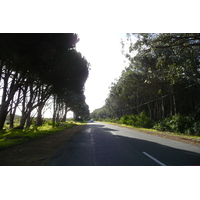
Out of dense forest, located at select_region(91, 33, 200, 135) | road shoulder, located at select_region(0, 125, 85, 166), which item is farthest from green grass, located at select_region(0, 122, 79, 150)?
dense forest, located at select_region(91, 33, 200, 135)

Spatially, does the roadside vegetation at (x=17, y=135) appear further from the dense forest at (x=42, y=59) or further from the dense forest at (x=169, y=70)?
the dense forest at (x=169, y=70)

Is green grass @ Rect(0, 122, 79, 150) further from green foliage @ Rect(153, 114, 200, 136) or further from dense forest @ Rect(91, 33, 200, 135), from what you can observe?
green foliage @ Rect(153, 114, 200, 136)

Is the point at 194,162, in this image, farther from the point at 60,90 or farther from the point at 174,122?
the point at 174,122

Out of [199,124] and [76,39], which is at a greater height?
[76,39]

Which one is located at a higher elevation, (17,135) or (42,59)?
(42,59)

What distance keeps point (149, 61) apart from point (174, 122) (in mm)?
9298

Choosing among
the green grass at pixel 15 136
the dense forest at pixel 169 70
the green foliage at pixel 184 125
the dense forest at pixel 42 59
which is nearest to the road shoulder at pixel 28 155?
the green grass at pixel 15 136

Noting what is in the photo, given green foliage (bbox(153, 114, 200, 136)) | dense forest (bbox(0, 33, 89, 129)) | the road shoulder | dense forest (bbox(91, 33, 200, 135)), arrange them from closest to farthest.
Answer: the road shoulder → dense forest (bbox(0, 33, 89, 129)) → dense forest (bbox(91, 33, 200, 135)) → green foliage (bbox(153, 114, 200, 136))

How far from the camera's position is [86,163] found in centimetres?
562

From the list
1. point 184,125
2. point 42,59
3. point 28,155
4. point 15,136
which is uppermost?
point 42,59

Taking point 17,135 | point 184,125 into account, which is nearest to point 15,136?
point 17,135

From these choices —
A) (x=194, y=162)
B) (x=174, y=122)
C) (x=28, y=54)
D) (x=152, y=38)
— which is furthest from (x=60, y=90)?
(x=174, y=122)

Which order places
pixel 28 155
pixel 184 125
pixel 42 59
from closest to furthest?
1. pixel 28 155
2. pixel 42 59
3. pixel 184 125

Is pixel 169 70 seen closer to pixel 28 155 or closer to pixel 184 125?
pixel 184 125
